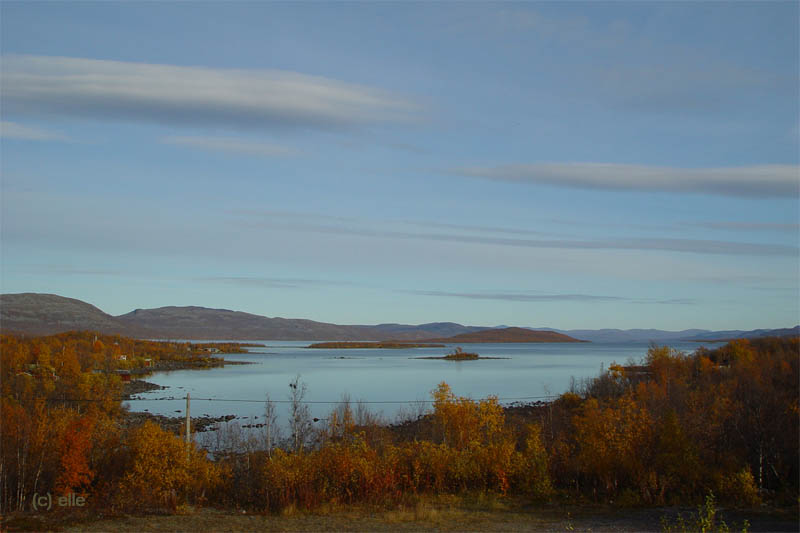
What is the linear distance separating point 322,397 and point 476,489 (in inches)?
1342

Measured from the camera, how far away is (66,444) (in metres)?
15.1

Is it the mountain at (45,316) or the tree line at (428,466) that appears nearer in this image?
the tree line at (428,466)

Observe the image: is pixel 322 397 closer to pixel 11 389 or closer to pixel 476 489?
pixel 11 389

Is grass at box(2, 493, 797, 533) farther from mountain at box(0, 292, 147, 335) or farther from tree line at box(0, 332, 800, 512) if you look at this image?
mountain at box(0, 292, 147, 335)

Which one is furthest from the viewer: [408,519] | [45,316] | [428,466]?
[45,316]

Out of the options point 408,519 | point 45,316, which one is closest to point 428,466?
point 408,519

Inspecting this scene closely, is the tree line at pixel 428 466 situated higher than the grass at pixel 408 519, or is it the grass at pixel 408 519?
the tree line at pixel 428 466

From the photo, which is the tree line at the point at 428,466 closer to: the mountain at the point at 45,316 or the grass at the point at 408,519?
the grass at the point at 408,519

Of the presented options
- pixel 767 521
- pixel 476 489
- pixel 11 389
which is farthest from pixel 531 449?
pixel 11 389

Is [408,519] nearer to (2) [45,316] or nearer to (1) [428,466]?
(1) [428,466]

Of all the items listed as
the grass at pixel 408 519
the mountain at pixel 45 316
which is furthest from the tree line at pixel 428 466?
the mountain at pixel 45 316

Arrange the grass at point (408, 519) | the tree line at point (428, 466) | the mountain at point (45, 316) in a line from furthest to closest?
the mountain at point (45, 316)
the tree line at point (428, 466)
the grass at point (408, 519)

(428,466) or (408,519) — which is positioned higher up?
(428,466)

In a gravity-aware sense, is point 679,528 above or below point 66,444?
below
